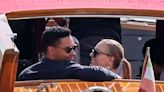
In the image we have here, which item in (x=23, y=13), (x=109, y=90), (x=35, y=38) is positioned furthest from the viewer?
(x=35, y=38)

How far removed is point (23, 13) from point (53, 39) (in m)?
0.31

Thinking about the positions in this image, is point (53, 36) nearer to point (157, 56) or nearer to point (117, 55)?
point (117, 55)

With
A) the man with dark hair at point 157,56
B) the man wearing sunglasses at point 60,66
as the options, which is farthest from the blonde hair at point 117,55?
the man wearing sunglasses at point 60,66

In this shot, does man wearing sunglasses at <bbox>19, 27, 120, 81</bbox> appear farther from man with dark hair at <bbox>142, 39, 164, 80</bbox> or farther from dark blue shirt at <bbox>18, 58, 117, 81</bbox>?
man with dark hair at <bbox>142, 39, 164, 80</bbox>

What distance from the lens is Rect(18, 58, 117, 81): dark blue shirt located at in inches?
115

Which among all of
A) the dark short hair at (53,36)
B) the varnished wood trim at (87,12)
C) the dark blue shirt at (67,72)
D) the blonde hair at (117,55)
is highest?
the varnished wood trim at (87,12)

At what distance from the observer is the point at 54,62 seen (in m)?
3.11

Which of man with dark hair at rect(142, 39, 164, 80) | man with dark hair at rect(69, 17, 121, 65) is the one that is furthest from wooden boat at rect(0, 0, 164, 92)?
man with dark hair at rect(69, 17, 121, 65)

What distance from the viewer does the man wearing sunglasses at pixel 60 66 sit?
2930 mm

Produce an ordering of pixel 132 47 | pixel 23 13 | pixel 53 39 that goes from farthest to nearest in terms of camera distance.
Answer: pixel 132 47 → pixel 53 39 → pixel 23 13

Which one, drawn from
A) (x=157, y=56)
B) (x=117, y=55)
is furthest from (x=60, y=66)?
(x=157, y=56)

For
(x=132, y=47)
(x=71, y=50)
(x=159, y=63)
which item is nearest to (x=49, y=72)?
(x=71, y=50)

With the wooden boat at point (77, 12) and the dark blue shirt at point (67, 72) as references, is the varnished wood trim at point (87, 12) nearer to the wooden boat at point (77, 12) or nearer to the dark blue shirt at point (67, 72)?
the wooden boat at point (77, 12)

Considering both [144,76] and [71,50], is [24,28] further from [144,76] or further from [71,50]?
[144,76]
